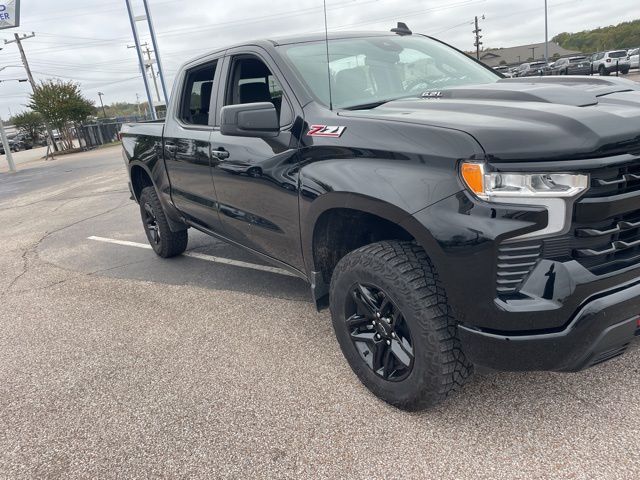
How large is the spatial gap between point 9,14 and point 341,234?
81.3 ft

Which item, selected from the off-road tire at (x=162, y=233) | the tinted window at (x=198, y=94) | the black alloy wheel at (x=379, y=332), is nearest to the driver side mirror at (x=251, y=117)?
the black alloy wheel at (x=379, y=332)

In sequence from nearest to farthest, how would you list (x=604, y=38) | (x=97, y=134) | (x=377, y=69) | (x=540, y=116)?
(x=540, y=116) < (x=377, y=69) < (x=97, y=134) < (x=604, y=38)

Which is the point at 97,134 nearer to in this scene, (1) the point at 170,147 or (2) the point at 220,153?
(1) the point at 170,147

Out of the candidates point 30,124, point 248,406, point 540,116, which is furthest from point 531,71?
point 30,124

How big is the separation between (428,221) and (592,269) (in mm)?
611

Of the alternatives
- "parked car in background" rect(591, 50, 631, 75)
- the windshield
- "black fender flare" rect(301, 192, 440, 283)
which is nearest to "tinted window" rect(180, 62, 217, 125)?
the windshield

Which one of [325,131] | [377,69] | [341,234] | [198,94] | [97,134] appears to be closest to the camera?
[325,131]

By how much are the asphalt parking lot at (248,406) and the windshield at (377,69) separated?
5.13 feet

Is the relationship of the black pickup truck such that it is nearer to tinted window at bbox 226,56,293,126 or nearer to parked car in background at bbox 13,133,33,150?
→ tinted window at bbox 226,56,293,126

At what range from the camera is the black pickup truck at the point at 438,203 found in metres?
1.84

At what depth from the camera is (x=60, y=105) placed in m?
31.0

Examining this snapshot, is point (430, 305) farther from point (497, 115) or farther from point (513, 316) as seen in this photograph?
point (497, 115)

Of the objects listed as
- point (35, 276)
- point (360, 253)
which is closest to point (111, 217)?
point (35, 276)

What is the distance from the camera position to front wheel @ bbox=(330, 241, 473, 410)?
2146mm
